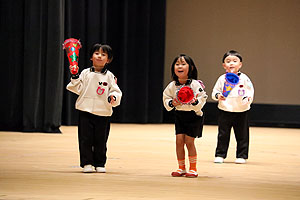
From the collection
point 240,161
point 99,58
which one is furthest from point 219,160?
point 99,58

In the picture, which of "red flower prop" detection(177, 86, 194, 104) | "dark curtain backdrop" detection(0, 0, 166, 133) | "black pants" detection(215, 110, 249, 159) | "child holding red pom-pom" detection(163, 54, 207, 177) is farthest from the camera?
"dark curtain backdrop" detection(0, 0, 166, 133)

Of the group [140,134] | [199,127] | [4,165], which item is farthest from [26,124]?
[199,127]

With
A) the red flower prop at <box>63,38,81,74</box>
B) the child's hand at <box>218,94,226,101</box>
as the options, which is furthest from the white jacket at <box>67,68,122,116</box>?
the child's hand at <box>218,94,226,101</box>

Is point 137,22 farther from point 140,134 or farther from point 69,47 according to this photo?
point 69,47

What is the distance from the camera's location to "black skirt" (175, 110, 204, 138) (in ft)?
14.2

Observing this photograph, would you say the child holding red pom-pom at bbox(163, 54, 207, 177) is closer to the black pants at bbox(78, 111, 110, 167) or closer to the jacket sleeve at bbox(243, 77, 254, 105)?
the black pants at bbox(78, 111, 110, 167)

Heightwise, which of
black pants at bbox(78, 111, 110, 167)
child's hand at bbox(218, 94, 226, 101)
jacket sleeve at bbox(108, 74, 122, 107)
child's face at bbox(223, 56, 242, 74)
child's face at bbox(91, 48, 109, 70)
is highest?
child's face at bbox(91, 48, 109, 70)

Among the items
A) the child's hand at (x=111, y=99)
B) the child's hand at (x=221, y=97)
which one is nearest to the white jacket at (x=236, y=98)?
the child's hand at (x=221, y=97)

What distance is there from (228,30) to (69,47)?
592cm

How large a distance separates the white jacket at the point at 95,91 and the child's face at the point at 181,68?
0.42 m

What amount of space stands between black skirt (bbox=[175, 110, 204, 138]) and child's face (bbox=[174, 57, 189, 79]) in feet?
0.80

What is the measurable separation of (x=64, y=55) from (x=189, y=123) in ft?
14.8

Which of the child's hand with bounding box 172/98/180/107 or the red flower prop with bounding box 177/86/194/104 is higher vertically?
the red flower prop with bounding box 177/86/194/104

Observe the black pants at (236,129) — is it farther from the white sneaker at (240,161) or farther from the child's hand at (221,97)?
the child's hand at (221,97)
